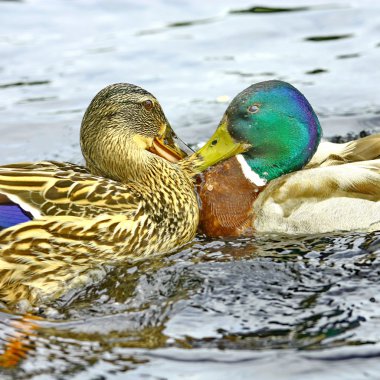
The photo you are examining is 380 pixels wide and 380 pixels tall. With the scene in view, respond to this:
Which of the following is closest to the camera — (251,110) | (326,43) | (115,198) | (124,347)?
(124,347)

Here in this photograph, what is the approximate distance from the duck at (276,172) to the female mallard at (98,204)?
287mm

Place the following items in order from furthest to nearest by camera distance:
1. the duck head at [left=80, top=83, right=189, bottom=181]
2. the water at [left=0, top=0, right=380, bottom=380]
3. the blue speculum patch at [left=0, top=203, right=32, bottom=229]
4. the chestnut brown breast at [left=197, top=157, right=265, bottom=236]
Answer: the chestnut brown breast at [left=197, top=157, right=265, bottom=236] → the duck head at [left=80, top=83, right=189, bottom=181] → the blue speculum patch at [left=0, top=203, right=32, bottom=229] → the water at [left=0, top=0, right=380, bottom=380]

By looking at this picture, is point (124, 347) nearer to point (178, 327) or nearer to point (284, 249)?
point (178, 327)

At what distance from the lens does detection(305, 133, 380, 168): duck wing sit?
7930 millimetres

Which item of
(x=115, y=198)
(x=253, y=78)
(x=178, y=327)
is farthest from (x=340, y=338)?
(x=253, y=78)

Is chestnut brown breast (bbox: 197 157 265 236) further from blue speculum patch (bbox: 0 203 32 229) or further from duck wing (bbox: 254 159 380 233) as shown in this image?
blue speculum patch (bbox: 0 203 32 229)

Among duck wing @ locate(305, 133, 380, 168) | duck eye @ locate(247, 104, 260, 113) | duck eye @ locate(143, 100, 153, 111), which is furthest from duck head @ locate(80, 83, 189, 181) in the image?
duck wing @ locate(305, 133, 380, 168)

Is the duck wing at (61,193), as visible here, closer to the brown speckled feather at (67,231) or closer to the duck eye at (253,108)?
the brown speckled feather at (67,231)

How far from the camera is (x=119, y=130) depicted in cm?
749

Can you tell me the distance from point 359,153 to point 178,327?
246cm

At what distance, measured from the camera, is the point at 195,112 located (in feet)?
36.6

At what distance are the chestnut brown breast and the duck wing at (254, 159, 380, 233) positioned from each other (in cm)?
31

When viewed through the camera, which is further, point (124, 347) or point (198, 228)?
point (198, 228)

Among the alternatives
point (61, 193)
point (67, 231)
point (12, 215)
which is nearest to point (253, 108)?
point (61, 193)
